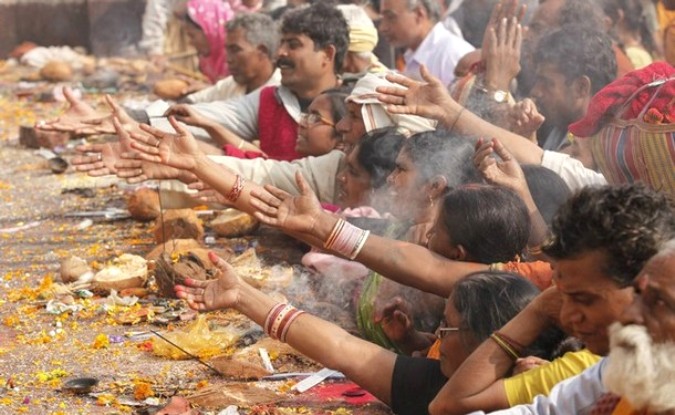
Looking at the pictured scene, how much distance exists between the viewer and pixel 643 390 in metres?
3.27

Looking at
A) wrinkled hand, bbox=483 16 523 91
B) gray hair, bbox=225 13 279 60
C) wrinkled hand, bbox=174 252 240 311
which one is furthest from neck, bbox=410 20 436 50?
wrinkled hand, bbox=174 252 240 311

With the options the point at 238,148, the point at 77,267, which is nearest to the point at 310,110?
the point at 238,148

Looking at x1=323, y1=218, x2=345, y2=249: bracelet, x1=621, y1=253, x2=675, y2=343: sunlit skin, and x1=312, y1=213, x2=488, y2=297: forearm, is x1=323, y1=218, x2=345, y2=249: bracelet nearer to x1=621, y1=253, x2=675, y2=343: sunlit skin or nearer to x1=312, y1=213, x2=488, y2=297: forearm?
x1=312, y1=213, x2=488, y2=297: forearm

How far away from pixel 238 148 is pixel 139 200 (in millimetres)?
1088

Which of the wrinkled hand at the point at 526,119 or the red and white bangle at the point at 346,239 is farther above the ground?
the wrinkled hand at the point at 526,119

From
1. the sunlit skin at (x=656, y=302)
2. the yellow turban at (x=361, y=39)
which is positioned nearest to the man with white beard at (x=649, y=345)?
the sunlit skin at (x=656, y=302)

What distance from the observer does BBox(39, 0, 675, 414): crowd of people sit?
379 cm

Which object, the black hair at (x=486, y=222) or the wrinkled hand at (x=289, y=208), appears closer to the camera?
the black hair at (x=486, y=222)

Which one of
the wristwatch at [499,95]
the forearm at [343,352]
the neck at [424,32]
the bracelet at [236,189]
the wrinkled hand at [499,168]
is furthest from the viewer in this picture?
the neck at [424,32]

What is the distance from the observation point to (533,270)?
514 centimetres

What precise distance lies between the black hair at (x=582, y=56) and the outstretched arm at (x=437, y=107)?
806 mm

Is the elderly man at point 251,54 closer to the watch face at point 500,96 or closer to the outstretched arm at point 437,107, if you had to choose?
the watch face at point 500,96

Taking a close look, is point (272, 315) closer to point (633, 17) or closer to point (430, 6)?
point (430, 6)

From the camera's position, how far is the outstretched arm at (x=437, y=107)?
6.66 m
